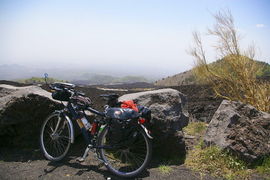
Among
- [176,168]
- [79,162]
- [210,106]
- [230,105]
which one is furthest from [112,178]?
[210,106]

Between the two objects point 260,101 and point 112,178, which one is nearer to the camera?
point 112,178

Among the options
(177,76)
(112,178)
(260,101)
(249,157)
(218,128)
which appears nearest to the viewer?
(112,178)

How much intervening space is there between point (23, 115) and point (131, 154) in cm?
250

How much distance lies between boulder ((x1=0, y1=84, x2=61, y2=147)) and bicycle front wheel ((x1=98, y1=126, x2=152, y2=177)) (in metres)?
1.67

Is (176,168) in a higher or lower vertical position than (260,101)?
lower

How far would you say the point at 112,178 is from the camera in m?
4.12

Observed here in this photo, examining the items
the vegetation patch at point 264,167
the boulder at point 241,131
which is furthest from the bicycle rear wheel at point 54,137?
the vegetation patch at point 264,167

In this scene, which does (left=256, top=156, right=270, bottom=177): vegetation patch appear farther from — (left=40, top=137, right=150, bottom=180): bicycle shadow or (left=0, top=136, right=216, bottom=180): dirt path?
(left=40, top=137, right=150, bottom=180): bicycle shadow

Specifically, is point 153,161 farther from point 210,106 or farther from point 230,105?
point 210,106

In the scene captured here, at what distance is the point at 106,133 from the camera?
431 centimetres

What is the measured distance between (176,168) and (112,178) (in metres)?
1.23

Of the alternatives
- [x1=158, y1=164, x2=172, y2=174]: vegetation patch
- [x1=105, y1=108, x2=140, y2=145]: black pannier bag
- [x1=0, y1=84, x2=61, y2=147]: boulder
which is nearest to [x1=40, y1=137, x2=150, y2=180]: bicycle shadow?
[x1=158, y1=164, x2=172, y2=174]: vegetation patch

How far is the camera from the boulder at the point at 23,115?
16.4ft

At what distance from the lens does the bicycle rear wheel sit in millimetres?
4754
